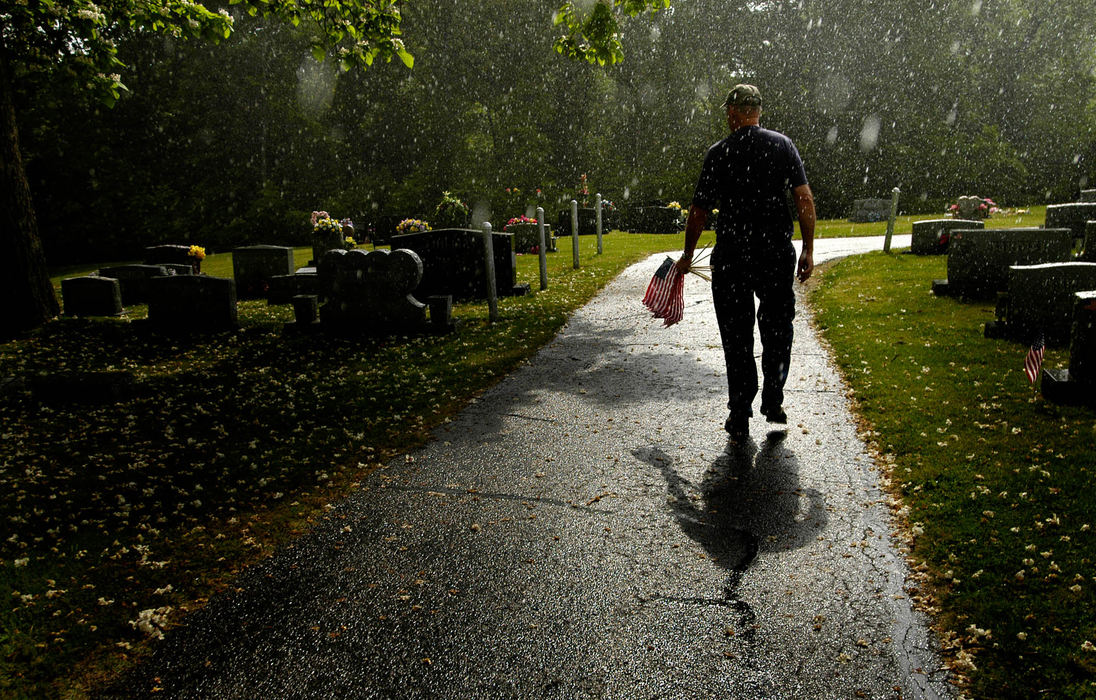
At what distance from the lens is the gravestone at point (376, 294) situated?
993cm

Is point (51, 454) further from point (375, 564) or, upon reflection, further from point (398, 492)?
point (375, 564)

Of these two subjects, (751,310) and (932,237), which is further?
(932,237)

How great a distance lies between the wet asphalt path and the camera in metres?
2.69

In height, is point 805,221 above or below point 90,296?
above

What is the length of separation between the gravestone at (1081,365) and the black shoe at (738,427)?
8.51 feet

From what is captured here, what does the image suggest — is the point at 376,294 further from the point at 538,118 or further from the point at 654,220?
the point at 538,118

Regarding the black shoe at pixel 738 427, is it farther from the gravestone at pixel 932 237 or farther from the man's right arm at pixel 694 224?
the gravestone at pixel 932 237

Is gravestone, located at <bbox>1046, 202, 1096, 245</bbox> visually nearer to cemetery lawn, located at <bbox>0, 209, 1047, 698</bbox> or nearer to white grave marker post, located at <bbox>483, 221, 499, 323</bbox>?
cemetery lawn, located at <bbox>0, 209, 1047, 698</bbox>

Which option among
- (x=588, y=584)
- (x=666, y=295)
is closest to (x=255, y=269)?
(x=666, y=295)

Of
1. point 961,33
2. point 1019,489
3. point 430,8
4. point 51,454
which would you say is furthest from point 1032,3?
point 51,454

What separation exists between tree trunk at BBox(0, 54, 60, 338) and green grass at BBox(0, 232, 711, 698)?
88cm

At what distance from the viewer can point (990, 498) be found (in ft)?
12.8

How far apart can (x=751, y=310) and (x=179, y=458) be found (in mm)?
4607

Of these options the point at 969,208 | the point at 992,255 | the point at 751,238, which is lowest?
the point at 992,255
